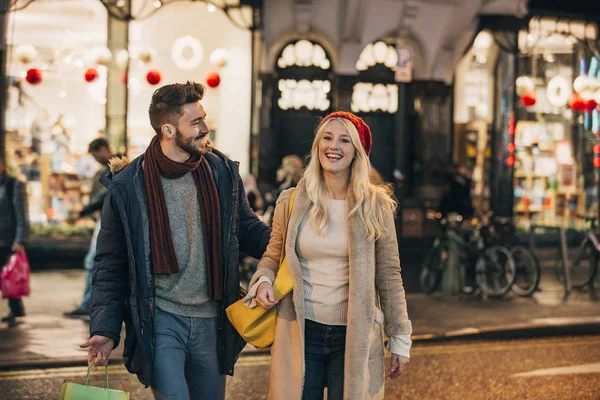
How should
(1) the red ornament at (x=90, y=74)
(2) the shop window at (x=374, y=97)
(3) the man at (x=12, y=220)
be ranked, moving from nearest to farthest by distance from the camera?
(3) the man at (x=12, y=220) → (1) the red ornament at (x=90, y=74) → (2) the shop window at (x=374, y=97)

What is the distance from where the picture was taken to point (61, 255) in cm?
1563

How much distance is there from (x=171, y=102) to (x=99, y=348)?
110 centimetres

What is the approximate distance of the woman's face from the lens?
4.40 meters

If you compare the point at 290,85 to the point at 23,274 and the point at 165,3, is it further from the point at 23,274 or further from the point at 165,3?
the point at 23,274

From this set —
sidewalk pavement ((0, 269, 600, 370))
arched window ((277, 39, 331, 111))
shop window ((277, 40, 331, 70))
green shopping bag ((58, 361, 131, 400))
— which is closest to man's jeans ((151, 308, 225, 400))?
green shopping bag ((58, 361, 131, 400))

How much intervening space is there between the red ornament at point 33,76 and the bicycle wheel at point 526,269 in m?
7.40

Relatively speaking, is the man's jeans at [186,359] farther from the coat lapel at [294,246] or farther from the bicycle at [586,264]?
the bicycle at [586,264]

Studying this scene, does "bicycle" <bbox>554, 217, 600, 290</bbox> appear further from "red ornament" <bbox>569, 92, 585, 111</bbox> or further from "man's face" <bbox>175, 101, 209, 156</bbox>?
"man's face" <bbox>175, 101, 209, 156</bbox>

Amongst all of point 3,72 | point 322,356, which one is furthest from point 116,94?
point 322,356

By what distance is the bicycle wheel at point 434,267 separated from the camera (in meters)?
13.7

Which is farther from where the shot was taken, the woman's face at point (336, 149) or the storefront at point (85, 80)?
the storefront at point (85, 80)

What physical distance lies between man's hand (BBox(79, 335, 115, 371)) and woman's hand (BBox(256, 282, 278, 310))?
2.19 ft

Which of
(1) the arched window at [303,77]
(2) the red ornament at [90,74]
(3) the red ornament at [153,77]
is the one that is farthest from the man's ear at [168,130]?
(1) the arched window at [303,77]

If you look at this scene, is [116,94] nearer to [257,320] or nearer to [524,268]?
[524,268]
